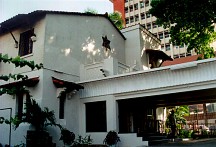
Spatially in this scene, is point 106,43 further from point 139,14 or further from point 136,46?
point 139,14

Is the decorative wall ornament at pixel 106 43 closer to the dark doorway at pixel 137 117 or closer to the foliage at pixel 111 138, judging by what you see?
the dark doorway at pixel 137 117

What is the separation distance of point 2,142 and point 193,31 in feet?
50.7

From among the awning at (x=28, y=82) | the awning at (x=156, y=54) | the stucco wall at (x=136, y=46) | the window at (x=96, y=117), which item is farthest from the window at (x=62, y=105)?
the awning at (x=156, y=54)

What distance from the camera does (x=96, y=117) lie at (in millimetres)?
16531

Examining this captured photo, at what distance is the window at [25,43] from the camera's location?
54.1 feet

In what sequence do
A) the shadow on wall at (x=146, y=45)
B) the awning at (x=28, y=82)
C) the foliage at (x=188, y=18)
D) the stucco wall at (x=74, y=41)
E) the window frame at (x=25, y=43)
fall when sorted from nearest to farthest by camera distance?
the awning at (x=28, y=82) < the stucco wall at (x=74, y=41) < the window frame at (x=25, y=43) < the foliage at (x=188, y=18) < the shadow on wall at (x=146, y=45)

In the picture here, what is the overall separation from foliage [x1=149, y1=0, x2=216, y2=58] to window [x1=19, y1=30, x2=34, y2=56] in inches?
337

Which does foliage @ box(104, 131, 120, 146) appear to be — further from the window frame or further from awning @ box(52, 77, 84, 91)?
the window frame

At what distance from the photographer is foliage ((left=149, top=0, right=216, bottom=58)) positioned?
17.6 m

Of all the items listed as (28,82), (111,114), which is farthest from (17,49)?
(111,114)

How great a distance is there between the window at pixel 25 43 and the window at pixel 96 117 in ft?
16.4

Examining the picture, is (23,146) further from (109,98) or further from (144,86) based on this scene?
(144,86)

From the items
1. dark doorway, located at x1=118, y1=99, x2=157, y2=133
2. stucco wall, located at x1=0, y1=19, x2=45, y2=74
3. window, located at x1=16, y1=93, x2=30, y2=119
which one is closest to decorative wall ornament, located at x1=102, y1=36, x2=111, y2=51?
dark doorway, located at x1=118, y1=99, x2=157, y2=133

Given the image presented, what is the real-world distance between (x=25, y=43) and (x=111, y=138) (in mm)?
8195
